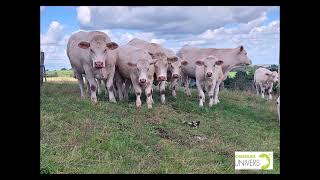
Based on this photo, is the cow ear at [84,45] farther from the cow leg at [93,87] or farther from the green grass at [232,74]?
the green grass at [232,74]

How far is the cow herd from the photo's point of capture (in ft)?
32.6

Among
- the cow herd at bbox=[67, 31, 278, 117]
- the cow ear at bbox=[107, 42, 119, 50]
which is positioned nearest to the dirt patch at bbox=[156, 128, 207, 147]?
the cow herd at bbox=[67, 31, 278, 117]

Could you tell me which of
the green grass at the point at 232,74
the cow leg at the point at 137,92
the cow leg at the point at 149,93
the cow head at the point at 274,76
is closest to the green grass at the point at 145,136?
the cow leg at the point at 137,92

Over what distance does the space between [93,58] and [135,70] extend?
39.2 inches

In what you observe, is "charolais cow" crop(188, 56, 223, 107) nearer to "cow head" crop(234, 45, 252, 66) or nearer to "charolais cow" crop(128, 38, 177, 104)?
Result: "cow head" crop(234, 45, 252, 66)

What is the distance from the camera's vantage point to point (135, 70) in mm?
10453

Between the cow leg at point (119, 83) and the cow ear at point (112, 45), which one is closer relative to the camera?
the cow ear at point (112, 45)

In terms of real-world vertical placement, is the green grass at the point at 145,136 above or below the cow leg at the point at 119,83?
below

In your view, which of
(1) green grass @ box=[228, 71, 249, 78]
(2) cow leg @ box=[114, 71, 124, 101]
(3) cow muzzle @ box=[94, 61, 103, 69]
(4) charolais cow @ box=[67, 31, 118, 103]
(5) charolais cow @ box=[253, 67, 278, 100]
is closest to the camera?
(3) cow muzzle @ box=[94, 61, 103, 69]

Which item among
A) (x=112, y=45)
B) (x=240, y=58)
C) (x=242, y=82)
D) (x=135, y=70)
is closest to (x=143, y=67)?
(x=135, y=70)

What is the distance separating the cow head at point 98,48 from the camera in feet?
31.8

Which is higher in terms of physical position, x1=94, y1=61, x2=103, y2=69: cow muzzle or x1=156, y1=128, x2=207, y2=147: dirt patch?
x1=94, y1=61, x2=103, y2=69: cow muzzle

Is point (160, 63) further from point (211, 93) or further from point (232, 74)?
point (232, 74)
